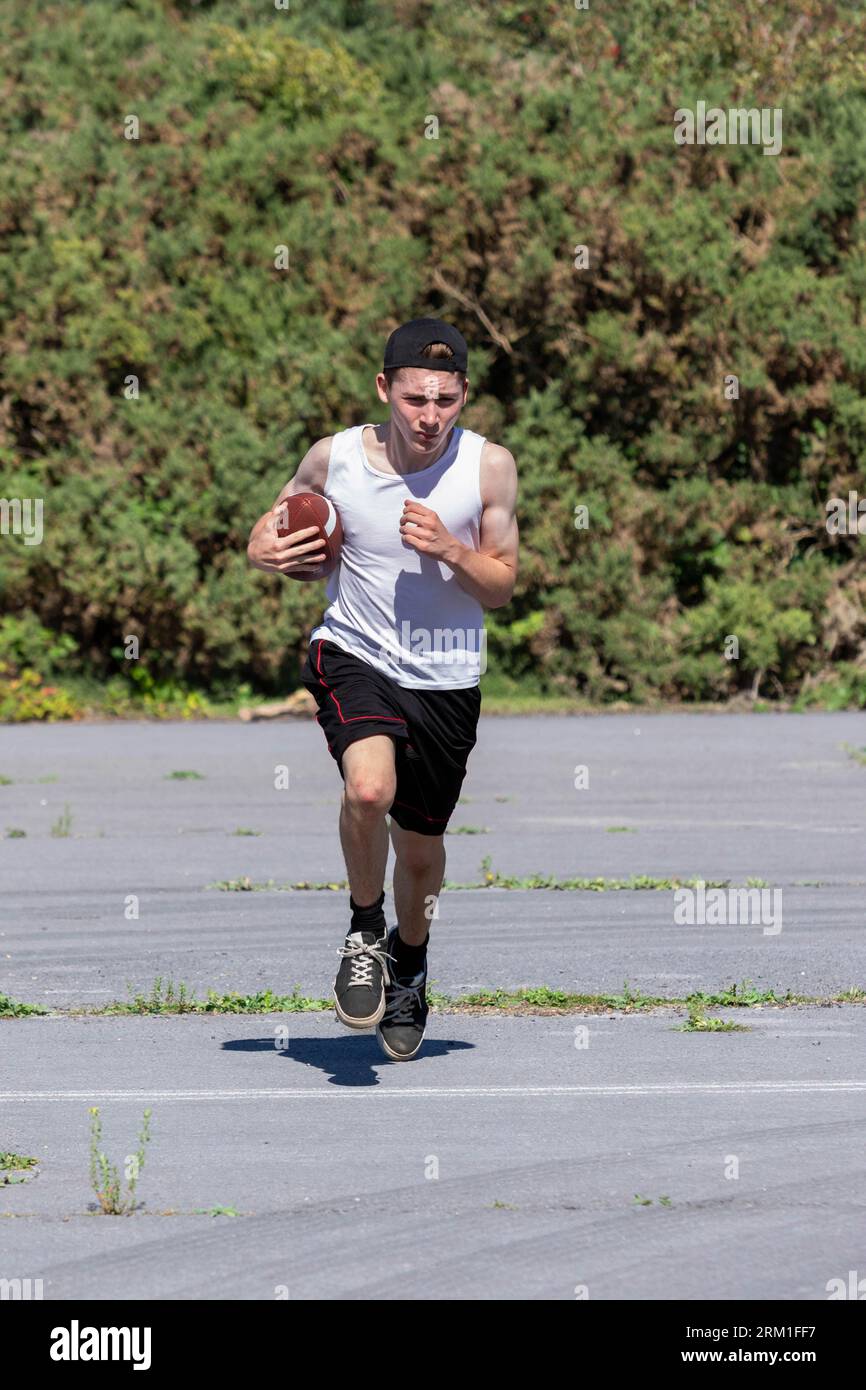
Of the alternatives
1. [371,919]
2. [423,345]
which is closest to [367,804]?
[371,919]

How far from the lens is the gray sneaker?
7.41m

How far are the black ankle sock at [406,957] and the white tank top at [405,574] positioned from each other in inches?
36.4

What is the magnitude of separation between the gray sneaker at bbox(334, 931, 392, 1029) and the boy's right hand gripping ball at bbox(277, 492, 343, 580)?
1.21 meters

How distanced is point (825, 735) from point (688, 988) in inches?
575

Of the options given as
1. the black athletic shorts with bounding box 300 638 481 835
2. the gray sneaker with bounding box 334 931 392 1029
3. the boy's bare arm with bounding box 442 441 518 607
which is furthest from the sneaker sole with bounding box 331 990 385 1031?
the boy's bare arm with bounding box 442 441 518 607

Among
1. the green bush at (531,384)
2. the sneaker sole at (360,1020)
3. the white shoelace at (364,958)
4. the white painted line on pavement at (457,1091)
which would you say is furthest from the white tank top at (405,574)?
the green bush at (531,384)

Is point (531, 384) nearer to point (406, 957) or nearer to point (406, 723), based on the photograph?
point (406, 957)

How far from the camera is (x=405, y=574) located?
754 centimetres

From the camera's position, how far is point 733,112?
28344 millimetres

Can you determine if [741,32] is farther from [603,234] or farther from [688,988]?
[688,988]

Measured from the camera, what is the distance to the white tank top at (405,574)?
7527 millimetres

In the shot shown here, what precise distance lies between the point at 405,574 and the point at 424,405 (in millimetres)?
549

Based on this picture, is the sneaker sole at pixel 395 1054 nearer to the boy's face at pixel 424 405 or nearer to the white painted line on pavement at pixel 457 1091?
Result: the white painted line on pavement at pixel 457 1091
